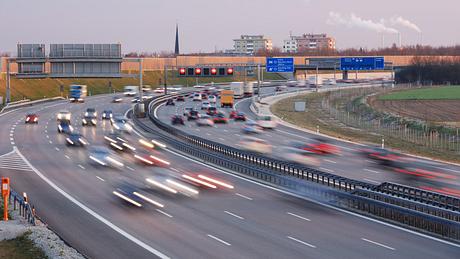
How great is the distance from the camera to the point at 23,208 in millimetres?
33094

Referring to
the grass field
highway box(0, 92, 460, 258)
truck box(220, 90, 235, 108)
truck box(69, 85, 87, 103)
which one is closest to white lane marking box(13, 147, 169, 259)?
highway box(0, 92, 460, 258)

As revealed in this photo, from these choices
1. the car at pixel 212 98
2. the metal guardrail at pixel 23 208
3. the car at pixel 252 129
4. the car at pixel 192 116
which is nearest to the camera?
the metal guardrail at pixel 23 208

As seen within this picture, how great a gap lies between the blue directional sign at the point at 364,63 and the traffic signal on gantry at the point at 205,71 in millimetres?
40175

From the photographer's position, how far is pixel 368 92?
144 meters

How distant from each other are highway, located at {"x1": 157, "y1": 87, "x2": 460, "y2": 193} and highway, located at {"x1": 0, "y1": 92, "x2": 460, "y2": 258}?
3.57 feet

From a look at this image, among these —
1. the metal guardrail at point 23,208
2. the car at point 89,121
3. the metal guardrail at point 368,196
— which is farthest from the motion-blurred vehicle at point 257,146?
the metal guardrail at point 23,208

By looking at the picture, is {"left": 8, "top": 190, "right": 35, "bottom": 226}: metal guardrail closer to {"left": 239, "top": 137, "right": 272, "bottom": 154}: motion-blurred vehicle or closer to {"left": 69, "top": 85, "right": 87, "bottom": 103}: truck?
{"left": 239, "top": 137, "right": 272, "bottom": 154}: motion-blurred vehicle

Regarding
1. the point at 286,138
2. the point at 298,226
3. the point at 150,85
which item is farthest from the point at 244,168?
the point at 150,85

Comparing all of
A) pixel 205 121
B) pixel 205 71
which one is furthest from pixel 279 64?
pixel 205 121

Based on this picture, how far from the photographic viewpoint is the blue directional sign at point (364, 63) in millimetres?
124875

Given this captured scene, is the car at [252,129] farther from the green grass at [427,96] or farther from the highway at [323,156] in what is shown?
the green grass at [427,96]

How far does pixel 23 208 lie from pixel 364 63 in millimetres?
99949

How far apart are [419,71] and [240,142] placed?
407 feet

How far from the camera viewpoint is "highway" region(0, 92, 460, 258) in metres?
26.7
